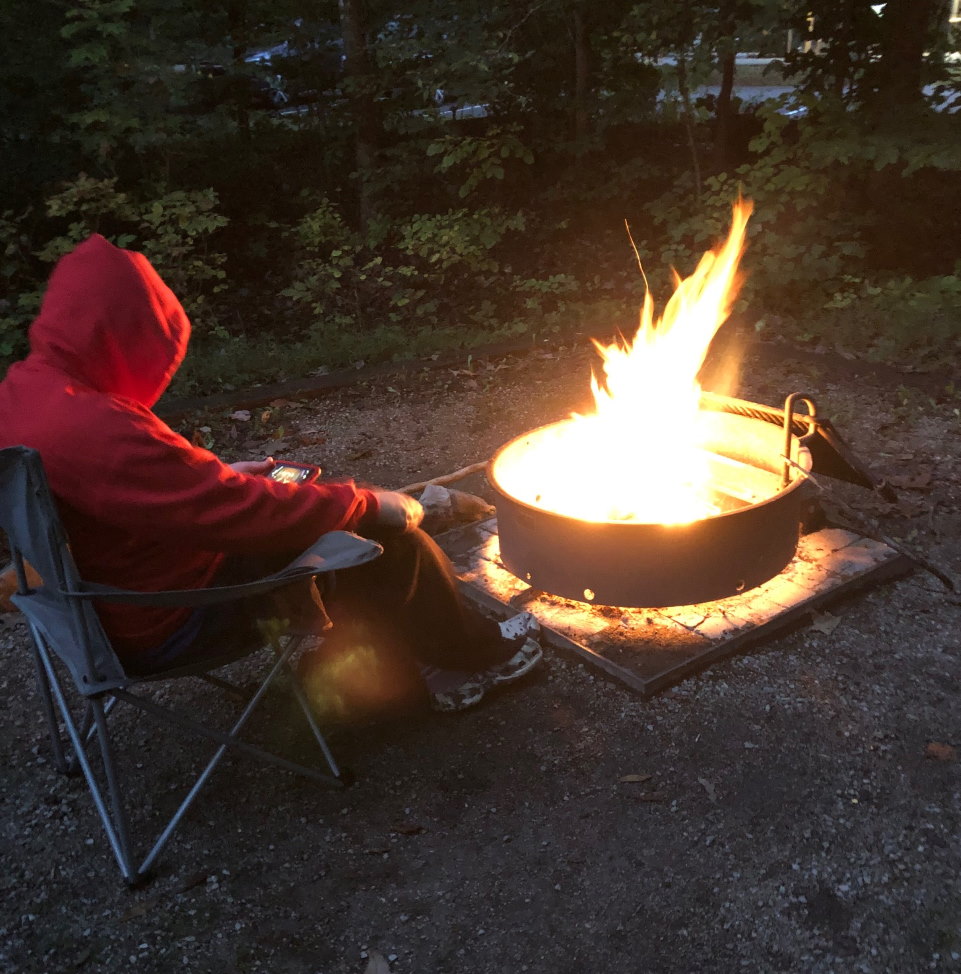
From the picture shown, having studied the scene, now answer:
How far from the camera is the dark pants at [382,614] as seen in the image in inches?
103

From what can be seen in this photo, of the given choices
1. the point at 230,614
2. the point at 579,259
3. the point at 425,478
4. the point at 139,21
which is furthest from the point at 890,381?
the point at 139,21

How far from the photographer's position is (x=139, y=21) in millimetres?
8852

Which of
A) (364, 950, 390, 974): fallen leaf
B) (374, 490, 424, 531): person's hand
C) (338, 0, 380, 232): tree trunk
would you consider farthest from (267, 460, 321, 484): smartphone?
(338, 0, 380, 232): tree trunk

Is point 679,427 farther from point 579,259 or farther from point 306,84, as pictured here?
point 306,84

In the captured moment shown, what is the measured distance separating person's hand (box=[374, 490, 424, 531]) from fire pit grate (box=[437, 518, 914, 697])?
975mm

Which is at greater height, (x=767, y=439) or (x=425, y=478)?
(x=767, y=439)

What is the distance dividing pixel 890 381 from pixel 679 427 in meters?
2.82

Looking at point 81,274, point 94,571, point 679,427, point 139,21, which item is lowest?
point 679,427

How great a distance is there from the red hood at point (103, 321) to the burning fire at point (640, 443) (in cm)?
181

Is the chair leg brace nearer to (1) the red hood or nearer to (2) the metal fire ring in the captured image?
(1) the red hood

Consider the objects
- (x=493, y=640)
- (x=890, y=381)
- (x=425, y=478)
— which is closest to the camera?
(x=493, y=640)

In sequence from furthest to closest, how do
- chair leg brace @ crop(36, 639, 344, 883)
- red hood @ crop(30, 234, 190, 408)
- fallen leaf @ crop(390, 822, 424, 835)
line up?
fallen leaf @ crop(390, 822, 424, 835)
chair leg brace @ crop(36, 639, 344, 883)
red hood @ crop(30, 234, 190, 408)

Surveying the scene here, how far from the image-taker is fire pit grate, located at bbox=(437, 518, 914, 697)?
11.0 feet

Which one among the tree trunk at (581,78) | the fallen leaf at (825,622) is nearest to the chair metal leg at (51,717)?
the fallen leaf at (825,622)
